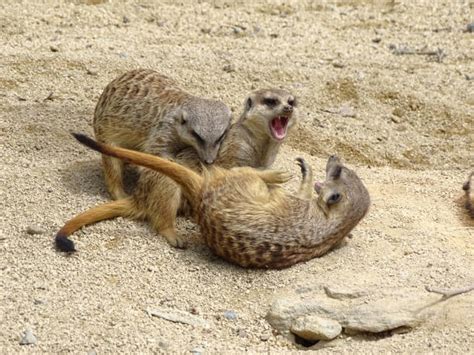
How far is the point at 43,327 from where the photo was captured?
2943mm

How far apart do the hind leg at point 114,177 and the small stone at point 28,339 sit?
1.00 m

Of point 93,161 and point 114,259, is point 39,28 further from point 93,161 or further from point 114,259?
point 114,259

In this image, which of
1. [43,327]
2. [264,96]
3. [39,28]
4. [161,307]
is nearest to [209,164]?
[264,96]

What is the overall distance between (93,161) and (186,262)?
3.19 feet

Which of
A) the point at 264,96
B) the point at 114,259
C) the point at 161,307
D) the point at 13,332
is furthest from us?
the point at 264,96

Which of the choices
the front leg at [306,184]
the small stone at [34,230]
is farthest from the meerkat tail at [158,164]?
the front leg at [306,184]

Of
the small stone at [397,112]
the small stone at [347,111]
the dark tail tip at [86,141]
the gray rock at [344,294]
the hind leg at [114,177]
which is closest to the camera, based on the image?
the gray rock at [344,294]

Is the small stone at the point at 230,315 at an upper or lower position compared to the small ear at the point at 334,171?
lower

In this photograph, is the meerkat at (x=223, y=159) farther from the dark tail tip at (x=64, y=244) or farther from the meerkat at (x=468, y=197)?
the meerkat at (x=468, y=197)

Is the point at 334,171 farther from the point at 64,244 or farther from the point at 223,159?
the point at 64,244

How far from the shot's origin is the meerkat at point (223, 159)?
3.58 meters

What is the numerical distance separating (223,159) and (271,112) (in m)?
0.27

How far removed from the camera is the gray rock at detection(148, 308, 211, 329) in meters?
3.07

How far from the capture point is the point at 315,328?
9.93 feet
